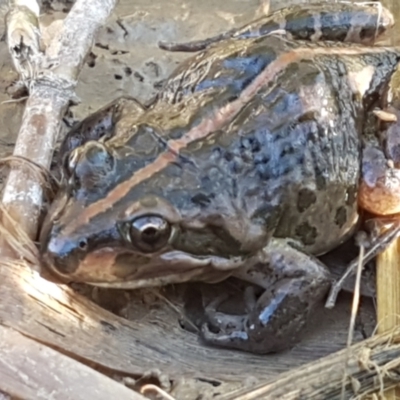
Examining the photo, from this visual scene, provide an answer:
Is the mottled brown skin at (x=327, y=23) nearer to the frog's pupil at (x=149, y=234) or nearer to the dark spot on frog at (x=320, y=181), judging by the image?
the dark spot on frog at (x=320, y=181)

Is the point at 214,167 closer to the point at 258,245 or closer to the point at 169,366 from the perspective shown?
the point at 258,245

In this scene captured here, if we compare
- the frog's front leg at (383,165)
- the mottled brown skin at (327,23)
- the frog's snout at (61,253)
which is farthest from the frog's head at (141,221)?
the mottled brown skin at (327,23)

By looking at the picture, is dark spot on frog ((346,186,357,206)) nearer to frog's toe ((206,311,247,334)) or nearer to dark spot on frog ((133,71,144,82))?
frog's toe ((206,311,247,334))

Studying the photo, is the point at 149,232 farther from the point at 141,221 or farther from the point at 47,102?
the point at 47,102

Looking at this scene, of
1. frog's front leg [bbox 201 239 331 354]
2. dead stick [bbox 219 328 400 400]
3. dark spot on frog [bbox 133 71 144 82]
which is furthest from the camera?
dark spot on frog [bbox 133 71 144 82]

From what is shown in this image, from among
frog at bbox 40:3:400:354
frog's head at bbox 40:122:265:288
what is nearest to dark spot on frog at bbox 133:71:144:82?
frog at bbox 40:3:400:354

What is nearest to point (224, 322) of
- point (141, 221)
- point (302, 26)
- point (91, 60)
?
point (141, 221)
